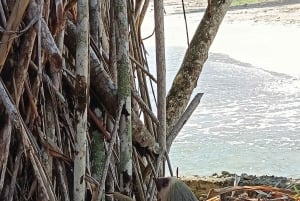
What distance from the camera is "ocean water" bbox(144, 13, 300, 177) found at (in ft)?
9.04

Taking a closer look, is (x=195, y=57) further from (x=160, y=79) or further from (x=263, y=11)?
(x=263, y=11)

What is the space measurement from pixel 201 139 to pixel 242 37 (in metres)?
2.96

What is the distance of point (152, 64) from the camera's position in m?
4.03

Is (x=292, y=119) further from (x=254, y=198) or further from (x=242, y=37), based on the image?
(x=242, y=37)

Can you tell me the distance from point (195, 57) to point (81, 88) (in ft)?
2.58

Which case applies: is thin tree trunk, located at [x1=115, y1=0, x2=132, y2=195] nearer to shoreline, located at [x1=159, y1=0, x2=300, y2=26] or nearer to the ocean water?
the ocean water

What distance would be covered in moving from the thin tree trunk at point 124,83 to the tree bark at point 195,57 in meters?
0.64

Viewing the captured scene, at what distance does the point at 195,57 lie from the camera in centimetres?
139

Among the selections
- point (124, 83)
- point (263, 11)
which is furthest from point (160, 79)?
point (263, 11)

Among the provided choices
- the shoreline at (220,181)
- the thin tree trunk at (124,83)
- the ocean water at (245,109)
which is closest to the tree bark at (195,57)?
the ocean water at (245,109)

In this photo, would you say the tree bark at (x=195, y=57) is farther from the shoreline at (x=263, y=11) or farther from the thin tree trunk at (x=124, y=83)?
the shoreline at (x=263, y=11)

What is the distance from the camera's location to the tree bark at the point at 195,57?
1.36 m

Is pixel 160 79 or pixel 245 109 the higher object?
pixel 160 79

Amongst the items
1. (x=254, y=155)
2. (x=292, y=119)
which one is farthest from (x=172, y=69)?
(x=254, y=155)
